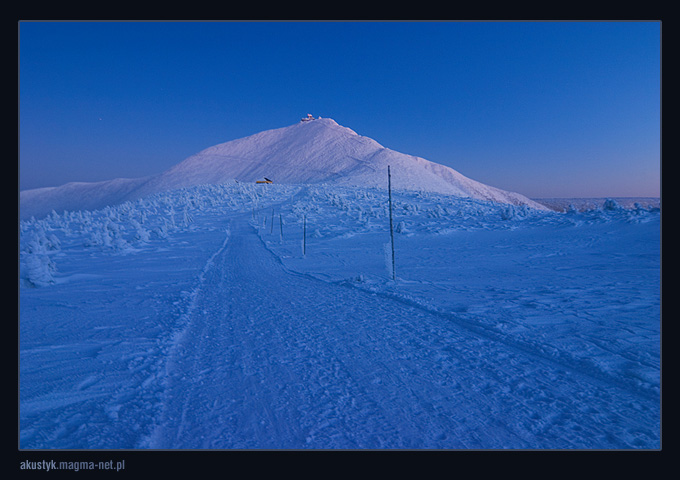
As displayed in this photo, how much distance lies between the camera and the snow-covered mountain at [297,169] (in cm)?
8725

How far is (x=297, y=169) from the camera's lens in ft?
359

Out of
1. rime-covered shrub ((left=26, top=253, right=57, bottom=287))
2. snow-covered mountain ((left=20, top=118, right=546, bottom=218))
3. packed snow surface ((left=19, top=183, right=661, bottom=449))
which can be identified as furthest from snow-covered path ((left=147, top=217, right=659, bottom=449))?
snow-covered mountain ((left=20, top=118, right=546, bottom=218))

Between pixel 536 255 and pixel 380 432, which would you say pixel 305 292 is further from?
pixel 536 255

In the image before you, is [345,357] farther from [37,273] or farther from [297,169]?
[297,169]

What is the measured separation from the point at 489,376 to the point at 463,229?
19.6 m

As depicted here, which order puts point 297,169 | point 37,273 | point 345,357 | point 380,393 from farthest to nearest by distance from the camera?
point 297,169, point 37,273, point 345,357, point 380,393

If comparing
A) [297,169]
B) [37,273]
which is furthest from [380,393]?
[297,169]

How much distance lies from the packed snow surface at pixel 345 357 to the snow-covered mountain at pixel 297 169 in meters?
70.6

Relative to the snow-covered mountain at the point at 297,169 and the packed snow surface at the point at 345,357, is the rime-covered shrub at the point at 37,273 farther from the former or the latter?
the snow-covered mountain at the point at 297,169

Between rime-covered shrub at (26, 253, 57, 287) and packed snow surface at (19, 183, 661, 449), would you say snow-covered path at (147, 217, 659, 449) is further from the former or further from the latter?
rime-covered shrub at (26, 253, 57, 287)

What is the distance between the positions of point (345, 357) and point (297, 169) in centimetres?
10853

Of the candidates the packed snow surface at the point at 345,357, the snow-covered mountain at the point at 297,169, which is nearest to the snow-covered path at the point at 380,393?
the packed snow surface at the point at 345,357

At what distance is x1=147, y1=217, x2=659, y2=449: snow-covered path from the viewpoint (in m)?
2.88
